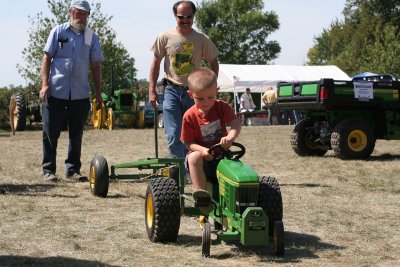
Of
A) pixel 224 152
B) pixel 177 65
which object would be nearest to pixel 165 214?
pixel 224 152

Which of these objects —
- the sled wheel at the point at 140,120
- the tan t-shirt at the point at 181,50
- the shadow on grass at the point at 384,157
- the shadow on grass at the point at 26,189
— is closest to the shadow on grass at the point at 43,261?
the shadow on grass at the point at 26,189

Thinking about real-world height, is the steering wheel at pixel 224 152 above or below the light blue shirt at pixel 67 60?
below

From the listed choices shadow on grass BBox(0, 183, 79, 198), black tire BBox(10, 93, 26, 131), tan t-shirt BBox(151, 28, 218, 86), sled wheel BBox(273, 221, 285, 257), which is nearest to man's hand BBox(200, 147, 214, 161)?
sled wheel BBox(273, 221, 285, 257)

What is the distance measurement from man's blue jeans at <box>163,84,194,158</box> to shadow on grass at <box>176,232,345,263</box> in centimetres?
233

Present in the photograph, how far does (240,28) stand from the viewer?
253ft

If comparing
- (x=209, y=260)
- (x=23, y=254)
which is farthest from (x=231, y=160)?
(x=23, y=254)

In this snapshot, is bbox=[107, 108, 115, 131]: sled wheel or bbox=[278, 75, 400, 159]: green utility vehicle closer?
bbox=[278, 75, 400, 159]: green utility vehicle

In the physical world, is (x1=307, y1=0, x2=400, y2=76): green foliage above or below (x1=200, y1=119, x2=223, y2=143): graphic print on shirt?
above

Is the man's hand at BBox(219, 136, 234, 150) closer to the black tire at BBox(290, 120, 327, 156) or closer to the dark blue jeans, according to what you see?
the dark blue jeans

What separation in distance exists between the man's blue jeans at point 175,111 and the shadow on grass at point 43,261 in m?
3.16

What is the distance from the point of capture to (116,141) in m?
18.6

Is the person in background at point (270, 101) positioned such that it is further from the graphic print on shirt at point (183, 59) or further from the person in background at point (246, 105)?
the graphic print on shirt at point (183, 59)

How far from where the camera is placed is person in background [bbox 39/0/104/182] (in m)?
9.13

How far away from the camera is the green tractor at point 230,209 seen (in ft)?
15.7
